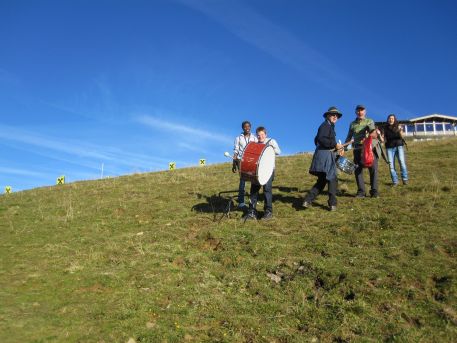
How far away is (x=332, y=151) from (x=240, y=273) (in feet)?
16.3

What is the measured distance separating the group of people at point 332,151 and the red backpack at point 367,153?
0.47 ft

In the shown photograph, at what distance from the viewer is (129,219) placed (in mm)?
14453

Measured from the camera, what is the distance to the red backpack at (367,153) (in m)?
13.5

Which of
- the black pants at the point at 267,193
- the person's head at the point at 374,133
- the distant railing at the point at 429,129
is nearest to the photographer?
the black pants at the point at 267,193

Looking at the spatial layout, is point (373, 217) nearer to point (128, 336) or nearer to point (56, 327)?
point (128, 336)

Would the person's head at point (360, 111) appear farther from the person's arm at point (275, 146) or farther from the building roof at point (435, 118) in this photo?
the building roof at point (435, 118)

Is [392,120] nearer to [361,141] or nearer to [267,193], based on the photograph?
[361,141]

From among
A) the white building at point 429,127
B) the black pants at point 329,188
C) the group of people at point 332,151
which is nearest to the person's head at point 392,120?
the group of people at point 332,151

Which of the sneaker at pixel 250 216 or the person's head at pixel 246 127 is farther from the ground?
the person's head at pixel 246 127

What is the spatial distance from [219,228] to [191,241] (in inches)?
35.6

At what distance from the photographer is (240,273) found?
30.1ft

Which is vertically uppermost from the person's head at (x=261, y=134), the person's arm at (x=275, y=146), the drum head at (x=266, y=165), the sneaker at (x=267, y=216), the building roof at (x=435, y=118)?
the building roof at (x=435, y=118)

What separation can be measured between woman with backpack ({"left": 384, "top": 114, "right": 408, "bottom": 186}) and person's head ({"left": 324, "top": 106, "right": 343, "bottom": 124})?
3683mm

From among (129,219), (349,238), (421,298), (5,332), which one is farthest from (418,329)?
(129,219)
